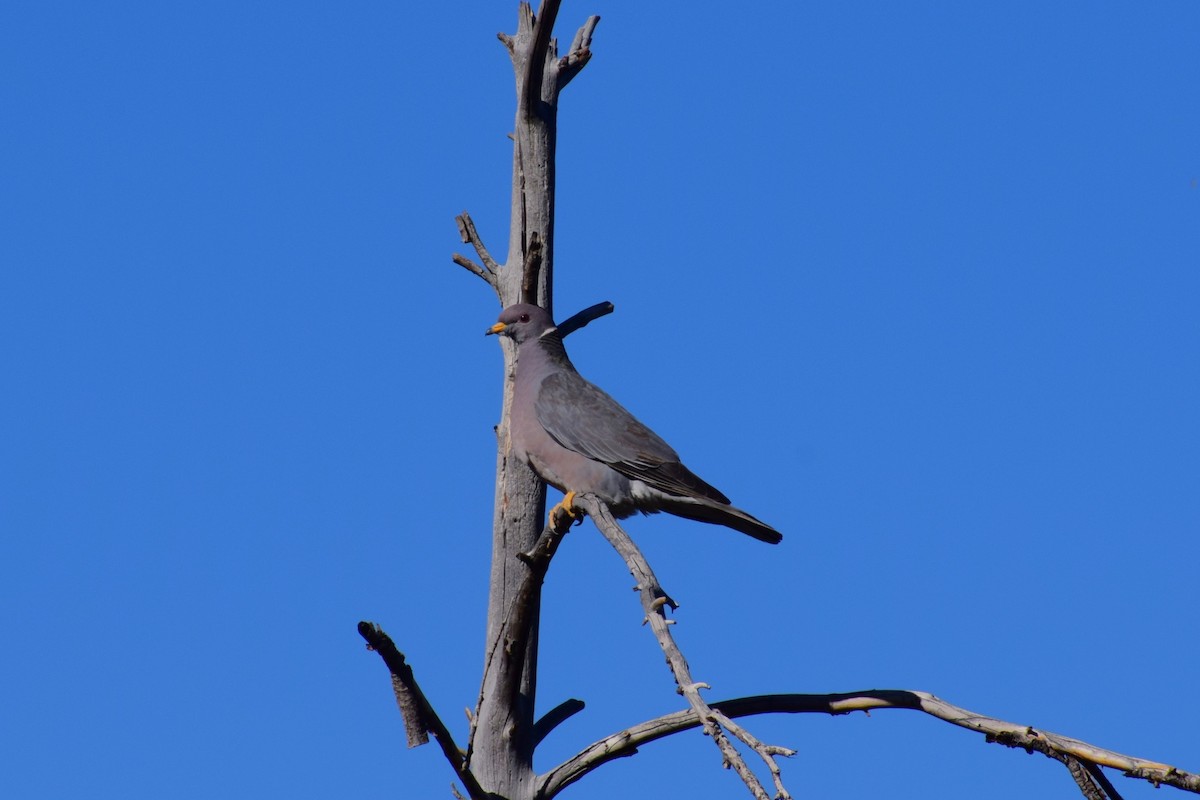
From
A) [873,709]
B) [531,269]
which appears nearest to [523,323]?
[531,269]

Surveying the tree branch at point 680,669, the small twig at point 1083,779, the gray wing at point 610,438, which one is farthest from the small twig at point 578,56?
the small twig at point 1083,779

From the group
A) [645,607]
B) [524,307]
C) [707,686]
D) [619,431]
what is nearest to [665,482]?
[619,431]

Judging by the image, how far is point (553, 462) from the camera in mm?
6410

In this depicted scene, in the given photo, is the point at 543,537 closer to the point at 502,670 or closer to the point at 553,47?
the point at 502,670

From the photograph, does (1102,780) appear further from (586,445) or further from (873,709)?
(586,445)

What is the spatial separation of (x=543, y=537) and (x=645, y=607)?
1.18 m

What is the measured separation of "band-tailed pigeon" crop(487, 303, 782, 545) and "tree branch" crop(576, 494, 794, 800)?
3.20 ft

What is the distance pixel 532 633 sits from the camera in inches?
250

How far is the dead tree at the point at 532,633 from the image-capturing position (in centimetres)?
481

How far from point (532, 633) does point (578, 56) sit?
2.83 metres

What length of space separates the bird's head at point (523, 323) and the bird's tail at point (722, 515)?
106 cm

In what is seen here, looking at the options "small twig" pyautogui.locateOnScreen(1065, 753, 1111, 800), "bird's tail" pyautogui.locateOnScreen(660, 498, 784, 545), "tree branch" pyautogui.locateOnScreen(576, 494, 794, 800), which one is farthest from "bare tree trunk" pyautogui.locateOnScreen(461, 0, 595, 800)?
"small twig" pyautogui.locateOnScreen(1065, 753, 1111, 800)

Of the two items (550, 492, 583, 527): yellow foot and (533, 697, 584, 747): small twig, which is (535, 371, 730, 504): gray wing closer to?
(550, 492, 583, 527): yellow foot

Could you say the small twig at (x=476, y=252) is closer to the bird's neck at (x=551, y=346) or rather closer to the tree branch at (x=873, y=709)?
the bird's neck at (x=551, y=346)
